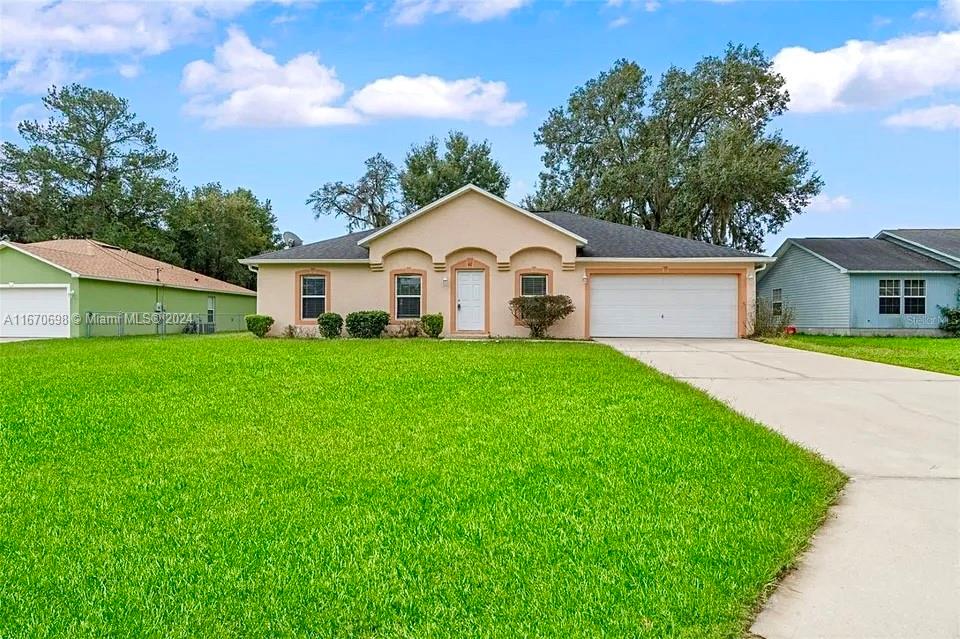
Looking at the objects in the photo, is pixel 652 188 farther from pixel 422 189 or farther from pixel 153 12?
pixel 153 12

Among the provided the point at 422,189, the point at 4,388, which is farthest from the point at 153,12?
the point at 422,189

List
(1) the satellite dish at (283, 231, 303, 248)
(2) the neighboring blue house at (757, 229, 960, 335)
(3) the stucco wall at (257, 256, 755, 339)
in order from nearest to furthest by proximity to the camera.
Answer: (3) the stucco wall at (257, 256, 755, 339)
(2) the neighboring blue house at (757, 229, 960, 335)
(1) the satellite dish at (283, 231, 303, 248)

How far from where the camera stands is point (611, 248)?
1770cm

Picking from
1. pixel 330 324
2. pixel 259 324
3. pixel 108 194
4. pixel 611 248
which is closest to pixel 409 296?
pixel 330 324

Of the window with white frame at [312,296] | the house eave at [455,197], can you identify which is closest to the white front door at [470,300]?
the house eave at [455,197]

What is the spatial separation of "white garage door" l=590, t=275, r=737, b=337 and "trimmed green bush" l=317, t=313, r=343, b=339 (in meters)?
7.94

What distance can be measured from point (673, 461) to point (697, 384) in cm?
404

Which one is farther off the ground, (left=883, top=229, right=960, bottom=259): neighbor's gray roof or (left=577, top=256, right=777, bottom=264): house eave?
(left=883, top=229, right=960, bottom=259): neighbor's gray roof

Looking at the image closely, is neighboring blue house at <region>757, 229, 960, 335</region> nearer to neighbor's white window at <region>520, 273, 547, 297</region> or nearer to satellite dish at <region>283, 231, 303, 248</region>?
neighbor's white window at <region>520, 273, 547, 297</region>

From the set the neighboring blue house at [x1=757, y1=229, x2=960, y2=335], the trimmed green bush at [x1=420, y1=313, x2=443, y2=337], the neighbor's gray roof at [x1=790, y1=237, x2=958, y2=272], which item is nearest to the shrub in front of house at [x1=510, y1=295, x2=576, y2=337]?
the trimmed green bush at [x1=420, y1=313, x2=443, y2=337]

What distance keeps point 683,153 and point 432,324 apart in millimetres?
19541

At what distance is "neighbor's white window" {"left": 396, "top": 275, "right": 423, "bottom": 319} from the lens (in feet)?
57.0

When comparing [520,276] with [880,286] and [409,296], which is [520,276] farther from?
[880,286]

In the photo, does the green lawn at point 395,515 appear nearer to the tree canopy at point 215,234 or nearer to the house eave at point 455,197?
the house eave at point 455,197
